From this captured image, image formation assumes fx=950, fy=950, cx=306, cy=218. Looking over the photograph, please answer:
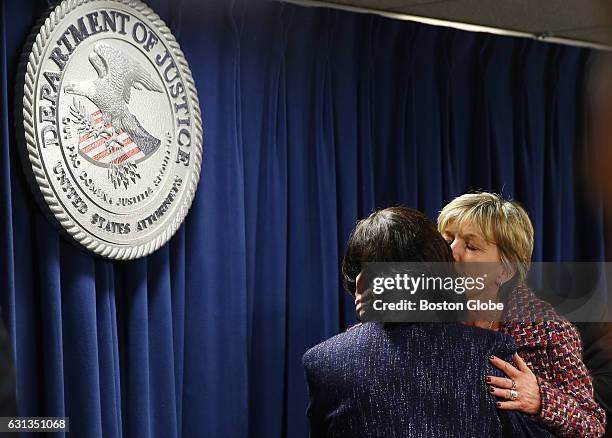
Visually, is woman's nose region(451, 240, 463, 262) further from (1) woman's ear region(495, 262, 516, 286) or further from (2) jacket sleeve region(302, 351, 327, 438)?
(2) jacket sleeve region(302, 351, 327, 438)

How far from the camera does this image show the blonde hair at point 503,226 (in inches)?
75.1

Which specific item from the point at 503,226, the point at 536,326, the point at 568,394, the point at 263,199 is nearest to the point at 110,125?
the point at 263,199

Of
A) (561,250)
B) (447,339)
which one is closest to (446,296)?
(447,339)

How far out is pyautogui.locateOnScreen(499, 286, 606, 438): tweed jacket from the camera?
1.60m

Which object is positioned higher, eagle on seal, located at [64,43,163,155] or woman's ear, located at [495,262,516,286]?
eagle on seal, located at [64,43,163,155]

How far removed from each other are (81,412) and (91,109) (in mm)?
609

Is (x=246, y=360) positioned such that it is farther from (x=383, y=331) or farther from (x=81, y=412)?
(x=383, y=331)

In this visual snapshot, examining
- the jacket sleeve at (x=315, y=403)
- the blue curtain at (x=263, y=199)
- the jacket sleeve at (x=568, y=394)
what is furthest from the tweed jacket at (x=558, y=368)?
the blue curtain at (x=263, y=199)

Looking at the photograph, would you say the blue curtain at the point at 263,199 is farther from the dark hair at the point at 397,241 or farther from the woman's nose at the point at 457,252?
the dark hair at the point at 397,241

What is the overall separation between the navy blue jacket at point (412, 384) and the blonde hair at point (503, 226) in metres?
0.40

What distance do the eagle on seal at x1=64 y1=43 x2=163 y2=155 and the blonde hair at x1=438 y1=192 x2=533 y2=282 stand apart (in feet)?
2.27

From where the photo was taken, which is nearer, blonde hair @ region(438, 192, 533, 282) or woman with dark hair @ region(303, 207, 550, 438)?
woman with dark hair @ region(303, 207, 550, 438)

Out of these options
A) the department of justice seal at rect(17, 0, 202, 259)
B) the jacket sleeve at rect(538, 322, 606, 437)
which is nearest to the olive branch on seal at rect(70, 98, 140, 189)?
the department of justice seal at rect(17, 0, 202, 259)

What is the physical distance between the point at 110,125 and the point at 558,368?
101 cm
